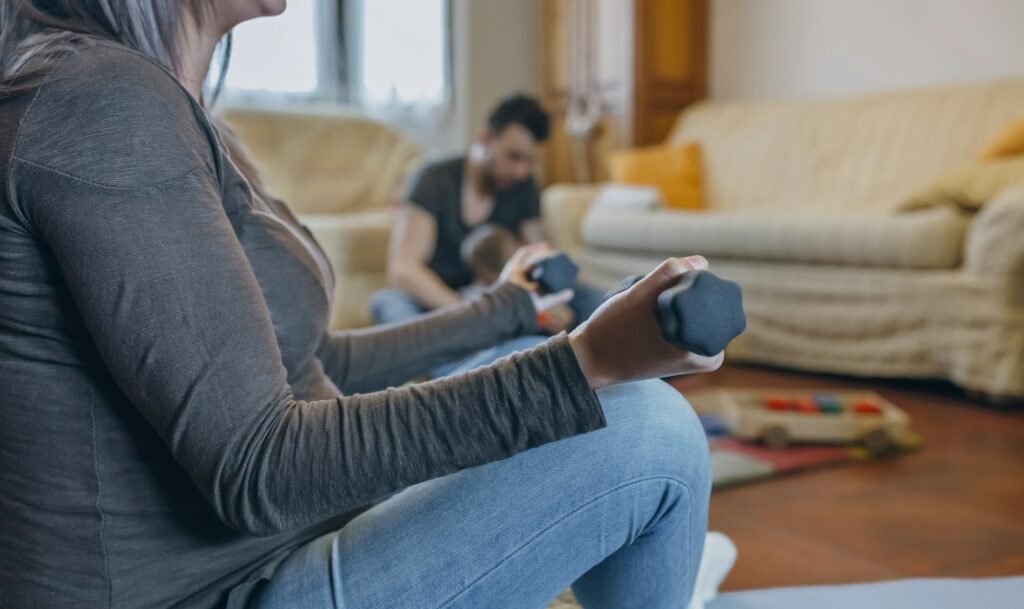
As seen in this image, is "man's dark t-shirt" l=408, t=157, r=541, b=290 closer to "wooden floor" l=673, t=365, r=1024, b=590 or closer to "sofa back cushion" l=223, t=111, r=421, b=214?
"wooden floor" l=673, t=365, r=1024, b=590

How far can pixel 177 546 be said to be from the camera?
64 cm

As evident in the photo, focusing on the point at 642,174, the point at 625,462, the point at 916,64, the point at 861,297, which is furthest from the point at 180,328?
the point at 916,64

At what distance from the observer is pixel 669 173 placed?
3906mm

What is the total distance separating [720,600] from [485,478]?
660mm

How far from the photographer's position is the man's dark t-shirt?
2.35 m

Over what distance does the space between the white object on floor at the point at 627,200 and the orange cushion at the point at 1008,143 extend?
112 centimetres

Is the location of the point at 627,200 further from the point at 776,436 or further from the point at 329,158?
the point at 776,436

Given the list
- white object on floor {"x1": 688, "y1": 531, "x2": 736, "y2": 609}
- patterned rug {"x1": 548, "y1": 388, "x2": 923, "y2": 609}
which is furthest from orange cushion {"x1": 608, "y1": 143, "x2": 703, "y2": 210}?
white object on floor {"x1": 688, "y1": 531, "x2": 736, "y2": 609}

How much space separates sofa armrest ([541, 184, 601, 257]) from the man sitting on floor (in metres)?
1.18

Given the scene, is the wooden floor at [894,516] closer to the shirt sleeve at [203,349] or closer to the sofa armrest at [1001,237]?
the sofa armrest at [1001,237]

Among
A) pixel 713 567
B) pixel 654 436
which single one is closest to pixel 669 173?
pixel 713 567

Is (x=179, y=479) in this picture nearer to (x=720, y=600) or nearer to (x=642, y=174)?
(x=720, y=600)

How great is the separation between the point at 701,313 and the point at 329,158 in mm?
3307

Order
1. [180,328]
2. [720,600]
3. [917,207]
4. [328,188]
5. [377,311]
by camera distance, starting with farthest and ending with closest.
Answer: [328,188] < [917,207] < [377,311] < [720,600] < [180,328]
